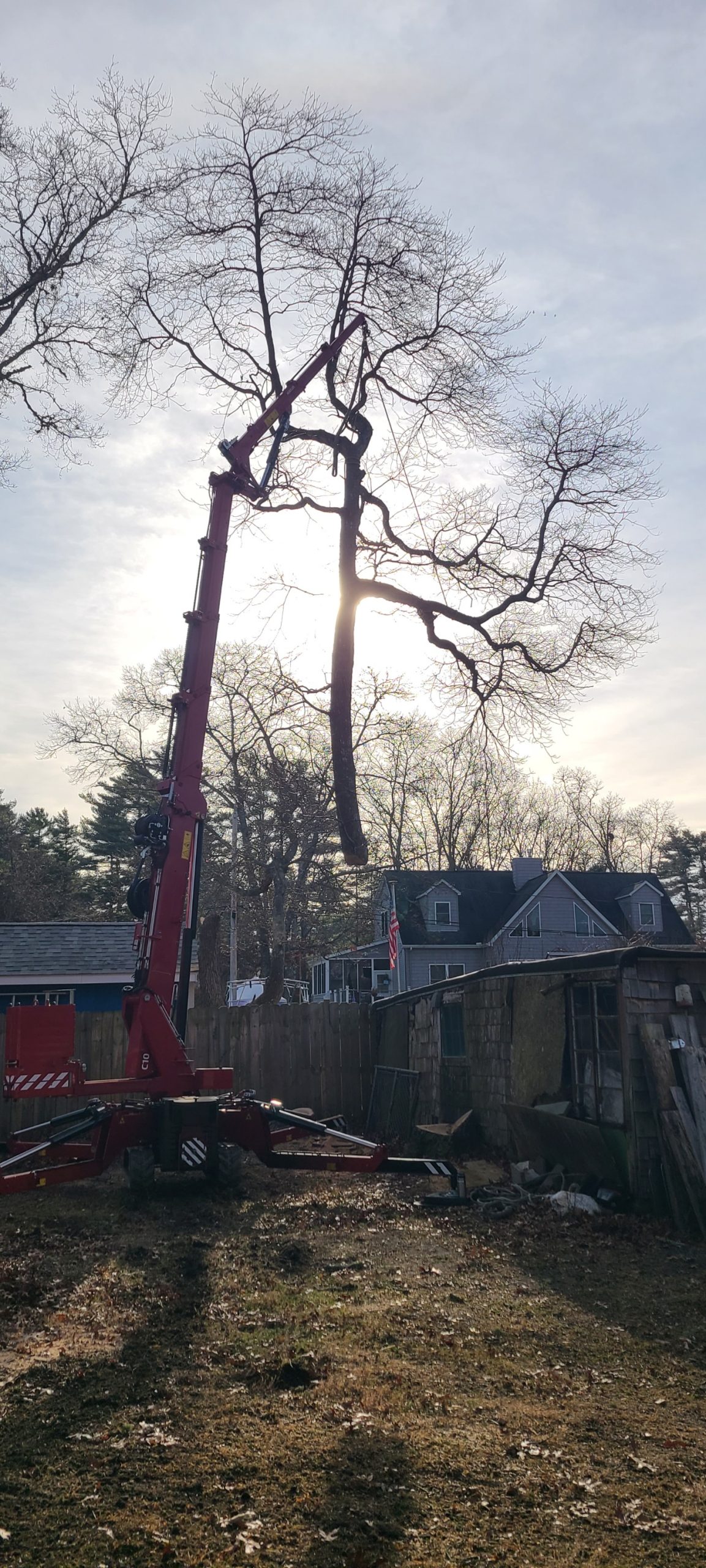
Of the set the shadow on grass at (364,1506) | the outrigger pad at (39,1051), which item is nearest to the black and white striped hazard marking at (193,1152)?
the outrigger pad at (39,1051)

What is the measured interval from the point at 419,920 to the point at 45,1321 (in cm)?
3602

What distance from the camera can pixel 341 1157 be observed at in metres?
10.6

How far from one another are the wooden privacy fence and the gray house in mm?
22006

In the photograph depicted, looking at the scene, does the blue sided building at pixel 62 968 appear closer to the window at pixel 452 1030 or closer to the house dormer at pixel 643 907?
the window at pixel 452 1030

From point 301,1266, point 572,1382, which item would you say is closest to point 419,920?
point 301,1266

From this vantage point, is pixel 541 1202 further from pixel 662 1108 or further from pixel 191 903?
pixel 191 903

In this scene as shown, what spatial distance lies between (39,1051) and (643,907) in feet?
121

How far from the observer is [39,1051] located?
35.9 ft

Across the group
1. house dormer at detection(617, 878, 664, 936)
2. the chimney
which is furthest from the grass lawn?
house dormer at detection(617, 878, 664, 936)

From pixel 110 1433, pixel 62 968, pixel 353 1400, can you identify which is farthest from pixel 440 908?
pixel 110 1433

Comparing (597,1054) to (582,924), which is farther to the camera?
(582,924)

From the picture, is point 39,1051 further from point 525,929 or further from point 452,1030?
point 525,929

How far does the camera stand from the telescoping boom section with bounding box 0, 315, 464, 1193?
10828 mm

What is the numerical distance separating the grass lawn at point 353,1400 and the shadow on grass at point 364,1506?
0.04 ft
